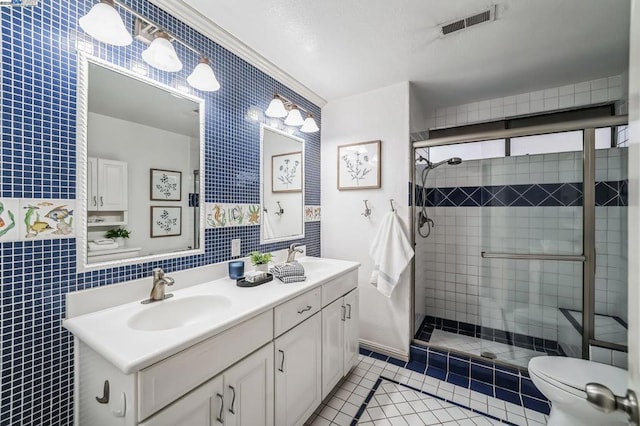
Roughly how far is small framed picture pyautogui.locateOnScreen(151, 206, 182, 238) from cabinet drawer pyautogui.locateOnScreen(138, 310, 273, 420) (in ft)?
2.33

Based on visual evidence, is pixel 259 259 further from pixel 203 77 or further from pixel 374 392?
pixel 374 392

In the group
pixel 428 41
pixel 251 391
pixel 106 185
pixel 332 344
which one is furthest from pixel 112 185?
pixel 428 41

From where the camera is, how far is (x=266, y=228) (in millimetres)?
2082

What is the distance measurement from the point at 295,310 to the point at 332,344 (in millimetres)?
536

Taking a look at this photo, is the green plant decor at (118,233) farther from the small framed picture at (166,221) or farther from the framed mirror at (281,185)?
the framed mirror at (281,185)

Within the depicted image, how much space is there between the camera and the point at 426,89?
2.46 m

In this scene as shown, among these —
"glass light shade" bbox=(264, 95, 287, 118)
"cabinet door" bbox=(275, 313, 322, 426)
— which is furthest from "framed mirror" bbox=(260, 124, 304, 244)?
"cabinet door" bbox=(275, 313, 322, 426)

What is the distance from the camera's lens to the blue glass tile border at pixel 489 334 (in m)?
2.02

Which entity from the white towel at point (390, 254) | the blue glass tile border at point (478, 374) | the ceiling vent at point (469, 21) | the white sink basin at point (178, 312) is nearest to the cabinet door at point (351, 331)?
the white towel at point (390, 254)

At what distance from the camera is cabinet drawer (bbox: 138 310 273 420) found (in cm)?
83

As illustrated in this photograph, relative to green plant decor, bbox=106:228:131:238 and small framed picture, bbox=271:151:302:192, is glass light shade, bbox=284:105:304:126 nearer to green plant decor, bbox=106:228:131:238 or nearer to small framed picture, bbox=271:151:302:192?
small framed picture, bbox=271:151:302:192

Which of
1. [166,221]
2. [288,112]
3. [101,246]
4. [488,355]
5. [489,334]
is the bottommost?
[488,355]

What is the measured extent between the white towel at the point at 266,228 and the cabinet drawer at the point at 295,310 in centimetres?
66

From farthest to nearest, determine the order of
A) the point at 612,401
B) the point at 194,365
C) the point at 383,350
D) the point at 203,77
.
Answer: the point at 383,350
the point at 203,77
the point at 194,365
the point at 612,401
